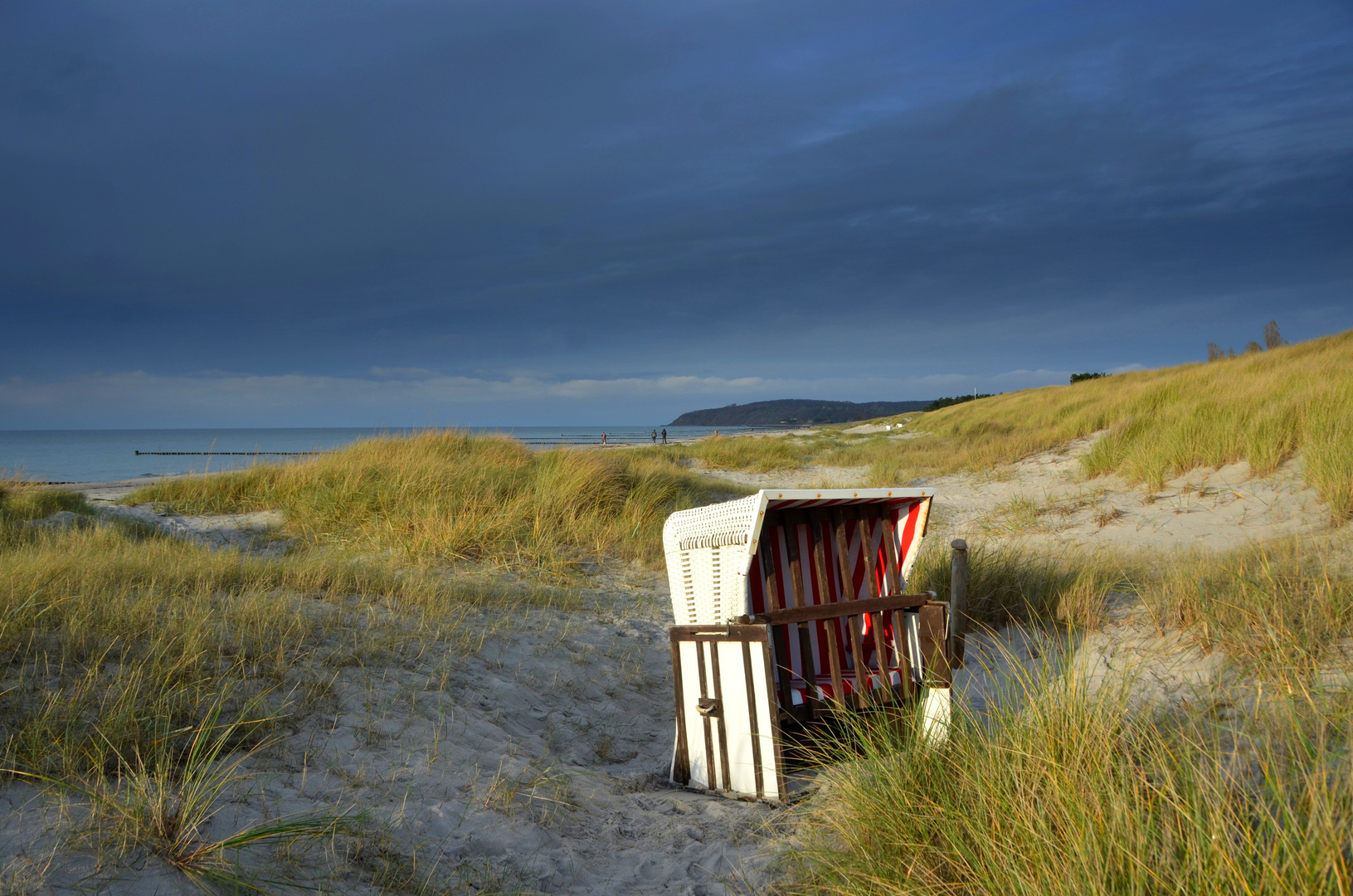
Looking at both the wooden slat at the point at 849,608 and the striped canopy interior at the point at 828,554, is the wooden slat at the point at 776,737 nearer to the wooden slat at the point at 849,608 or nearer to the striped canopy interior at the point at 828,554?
the wooden slat at the point at 849,608

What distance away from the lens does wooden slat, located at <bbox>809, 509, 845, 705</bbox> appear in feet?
11.8

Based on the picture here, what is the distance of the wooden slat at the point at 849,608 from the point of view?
3.54 m

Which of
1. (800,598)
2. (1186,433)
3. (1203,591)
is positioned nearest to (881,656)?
(800,598)

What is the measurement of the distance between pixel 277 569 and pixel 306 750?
10.0ft

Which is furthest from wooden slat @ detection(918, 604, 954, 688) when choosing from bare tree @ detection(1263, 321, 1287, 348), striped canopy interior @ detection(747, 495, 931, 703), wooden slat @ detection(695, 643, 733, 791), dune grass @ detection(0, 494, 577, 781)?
bare tree @ detection(1263, 321, 1287, 348)

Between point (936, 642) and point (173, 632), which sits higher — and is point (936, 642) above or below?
below

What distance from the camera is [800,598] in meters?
3.93

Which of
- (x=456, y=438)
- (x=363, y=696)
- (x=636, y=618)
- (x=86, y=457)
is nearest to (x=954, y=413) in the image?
(x=456, y=438)

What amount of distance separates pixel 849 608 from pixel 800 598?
357mm

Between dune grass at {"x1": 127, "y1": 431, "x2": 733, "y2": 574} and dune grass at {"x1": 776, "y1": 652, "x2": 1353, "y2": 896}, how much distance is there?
5353 millimetres

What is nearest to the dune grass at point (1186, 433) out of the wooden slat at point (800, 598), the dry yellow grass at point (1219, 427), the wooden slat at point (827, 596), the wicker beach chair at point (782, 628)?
the dry yellow grass at point (1219, 427)

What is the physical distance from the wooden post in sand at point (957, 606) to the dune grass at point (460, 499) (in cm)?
451

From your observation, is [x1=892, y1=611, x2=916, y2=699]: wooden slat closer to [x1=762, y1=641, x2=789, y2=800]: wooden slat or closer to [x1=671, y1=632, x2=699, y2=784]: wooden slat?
[x1=762, y1=641, x2=789, y2=800]: wooden slat

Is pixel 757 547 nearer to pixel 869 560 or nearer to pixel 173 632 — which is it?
pixel 869 560
